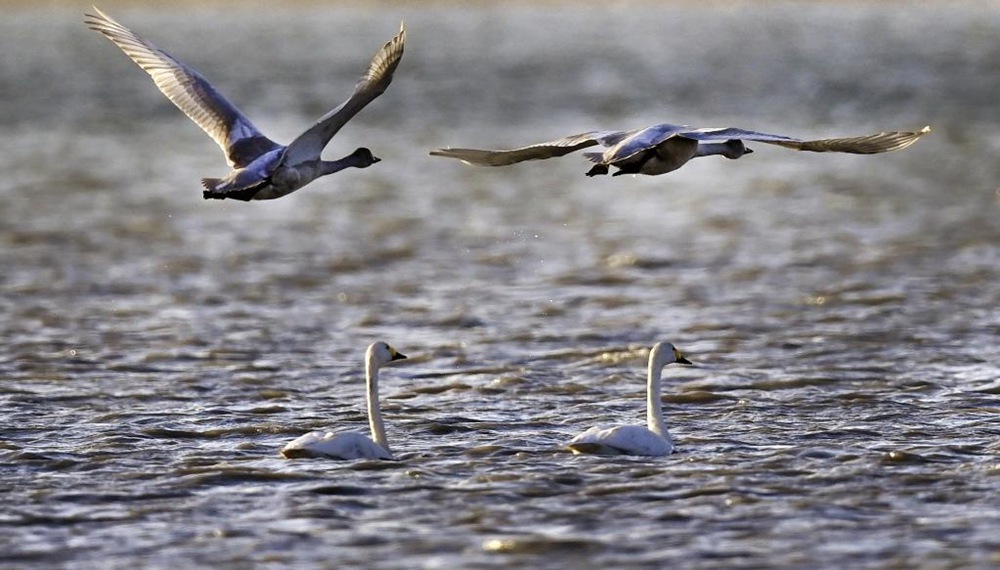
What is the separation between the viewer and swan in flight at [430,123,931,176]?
428 inches

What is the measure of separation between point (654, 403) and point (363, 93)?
8.89ft

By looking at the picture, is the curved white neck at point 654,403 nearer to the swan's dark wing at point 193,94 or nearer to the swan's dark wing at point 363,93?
the swan's dark wing at point 363,93

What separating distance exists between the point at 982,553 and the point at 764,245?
36.3ft

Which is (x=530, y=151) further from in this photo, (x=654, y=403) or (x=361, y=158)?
(x=654, y=403)

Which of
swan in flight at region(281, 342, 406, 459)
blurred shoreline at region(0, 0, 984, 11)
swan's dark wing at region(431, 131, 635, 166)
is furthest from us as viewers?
blurred shoreline at region(0, 0, 984, 11)

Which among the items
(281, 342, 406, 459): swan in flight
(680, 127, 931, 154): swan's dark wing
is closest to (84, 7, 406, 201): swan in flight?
(281, 342, 406, 459): swan in flight

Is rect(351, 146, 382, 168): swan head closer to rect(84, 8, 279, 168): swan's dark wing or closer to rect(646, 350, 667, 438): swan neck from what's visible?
rect(84, 8, 279, 168): swan's dark wing

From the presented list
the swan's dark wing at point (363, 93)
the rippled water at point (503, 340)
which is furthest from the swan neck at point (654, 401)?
the swan's dark wing at point (363, 93)

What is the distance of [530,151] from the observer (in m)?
11.4

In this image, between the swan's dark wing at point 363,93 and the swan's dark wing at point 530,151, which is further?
the swan's dark wing at point 530,151

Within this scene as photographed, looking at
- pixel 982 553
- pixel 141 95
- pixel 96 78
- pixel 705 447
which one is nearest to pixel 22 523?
pixel 705 447

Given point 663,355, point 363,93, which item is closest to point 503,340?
point 663,355

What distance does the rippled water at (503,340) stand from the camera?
10.1 m

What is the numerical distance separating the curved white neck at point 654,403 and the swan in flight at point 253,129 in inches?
86.9
